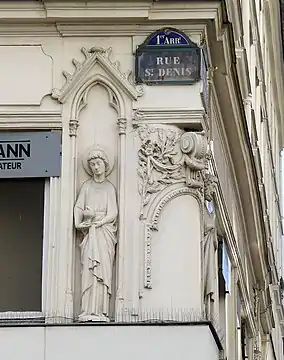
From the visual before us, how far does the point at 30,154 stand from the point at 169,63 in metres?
1.99

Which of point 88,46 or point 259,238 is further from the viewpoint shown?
point 259,238

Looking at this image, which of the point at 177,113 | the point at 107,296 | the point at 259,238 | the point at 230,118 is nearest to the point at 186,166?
the point at 177,113

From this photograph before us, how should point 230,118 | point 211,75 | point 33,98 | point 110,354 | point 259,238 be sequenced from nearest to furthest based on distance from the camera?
point 110,354
point 33,98
point 211,75
point 230,118
point 259,238

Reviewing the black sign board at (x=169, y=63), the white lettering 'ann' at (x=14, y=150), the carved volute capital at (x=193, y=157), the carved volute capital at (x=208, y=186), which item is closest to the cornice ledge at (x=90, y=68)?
the black sign board at (x=169, y=63)

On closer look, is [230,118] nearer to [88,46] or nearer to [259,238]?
[88,46]

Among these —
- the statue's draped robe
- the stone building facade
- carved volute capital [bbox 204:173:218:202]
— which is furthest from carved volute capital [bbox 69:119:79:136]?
carved volute capital [bbox 204:173:218:202]

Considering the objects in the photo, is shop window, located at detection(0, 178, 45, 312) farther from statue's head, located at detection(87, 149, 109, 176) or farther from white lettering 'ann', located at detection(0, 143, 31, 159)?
statue's head, located at detection(87, 149, 109, 176)

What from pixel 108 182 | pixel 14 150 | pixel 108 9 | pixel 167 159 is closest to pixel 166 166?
pixel 167 159

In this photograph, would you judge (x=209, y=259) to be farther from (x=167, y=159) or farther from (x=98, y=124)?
(x=98, y=124)

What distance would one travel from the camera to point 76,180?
17.3 metres

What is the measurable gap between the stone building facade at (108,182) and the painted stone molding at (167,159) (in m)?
0.01

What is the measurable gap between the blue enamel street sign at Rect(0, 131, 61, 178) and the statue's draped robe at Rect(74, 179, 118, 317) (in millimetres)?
521

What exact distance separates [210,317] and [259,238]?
1170cm

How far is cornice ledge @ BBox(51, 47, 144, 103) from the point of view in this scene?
57.3ft
